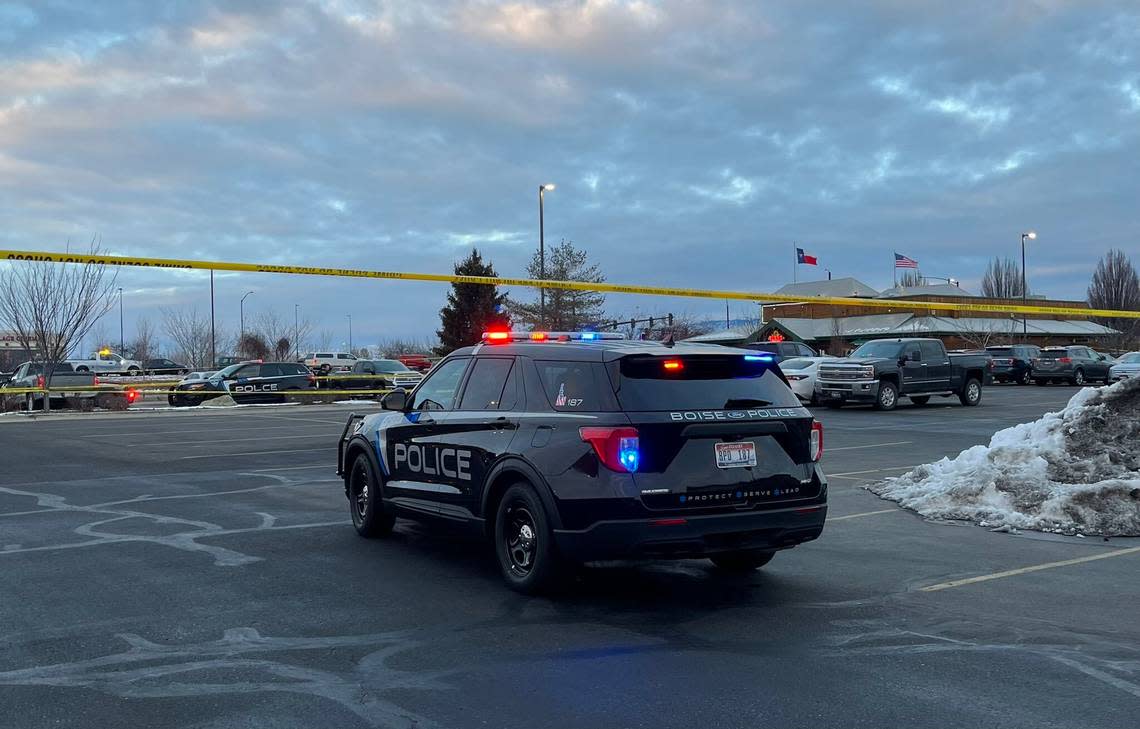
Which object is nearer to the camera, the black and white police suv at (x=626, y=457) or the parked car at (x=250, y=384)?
the black and white police suv at (x=626, y=457)

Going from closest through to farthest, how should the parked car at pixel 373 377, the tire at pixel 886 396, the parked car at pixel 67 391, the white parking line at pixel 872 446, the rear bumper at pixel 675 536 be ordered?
the rear bumper at pixel 675 536, the white parking line at pixel 872 446, the tire at pixel 886 396, the parked car at pixel 67 391, the parked car at pixel 373 377

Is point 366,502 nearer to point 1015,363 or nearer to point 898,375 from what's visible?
point 898,375

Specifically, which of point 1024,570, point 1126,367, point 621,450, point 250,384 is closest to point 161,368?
point 250,384

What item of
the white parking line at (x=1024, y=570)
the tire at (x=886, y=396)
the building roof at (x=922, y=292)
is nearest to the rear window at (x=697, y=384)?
the white parking line at (x=1024, y=570)

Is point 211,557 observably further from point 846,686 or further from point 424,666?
point 846,686

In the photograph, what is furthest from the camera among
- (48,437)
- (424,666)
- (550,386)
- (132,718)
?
(48,437)

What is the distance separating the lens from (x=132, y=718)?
14.8 feet

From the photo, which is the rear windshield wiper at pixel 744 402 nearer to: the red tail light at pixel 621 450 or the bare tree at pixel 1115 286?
the red tail light at pixel 621 450

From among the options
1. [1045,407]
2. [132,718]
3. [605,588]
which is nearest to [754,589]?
[605,588]

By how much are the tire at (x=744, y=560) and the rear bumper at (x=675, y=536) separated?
884 millimetres

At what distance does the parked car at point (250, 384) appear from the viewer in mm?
33594

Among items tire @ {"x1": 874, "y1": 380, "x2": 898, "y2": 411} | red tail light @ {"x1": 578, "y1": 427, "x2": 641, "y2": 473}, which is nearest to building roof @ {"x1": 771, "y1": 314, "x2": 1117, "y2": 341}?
tire @ {"x1": 874, "y1": 380, "x2": 898, "y2": 411}

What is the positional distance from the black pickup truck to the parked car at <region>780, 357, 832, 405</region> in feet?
1.41

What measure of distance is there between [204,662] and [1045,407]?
26.0 metres
